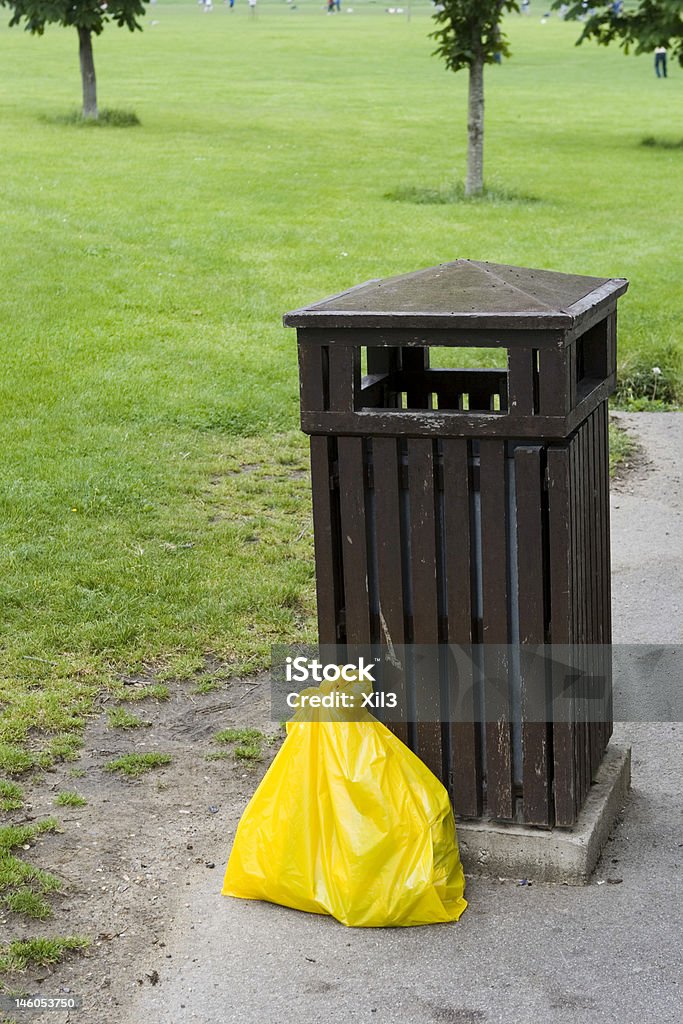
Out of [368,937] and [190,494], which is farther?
[190,494]

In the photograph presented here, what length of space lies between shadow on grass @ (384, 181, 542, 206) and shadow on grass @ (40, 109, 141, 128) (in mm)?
7695

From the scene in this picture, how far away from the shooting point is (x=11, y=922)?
3.26 metres

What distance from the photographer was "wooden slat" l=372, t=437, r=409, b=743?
327 cm

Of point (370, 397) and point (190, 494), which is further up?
point (370, 397)

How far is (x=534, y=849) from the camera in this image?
132 inches

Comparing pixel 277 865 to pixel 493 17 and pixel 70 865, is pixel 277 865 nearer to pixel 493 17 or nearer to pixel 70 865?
pixel 70 865

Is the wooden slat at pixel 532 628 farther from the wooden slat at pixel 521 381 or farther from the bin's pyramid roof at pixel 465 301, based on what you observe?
the bin's pyramid roof at pixel 465 301

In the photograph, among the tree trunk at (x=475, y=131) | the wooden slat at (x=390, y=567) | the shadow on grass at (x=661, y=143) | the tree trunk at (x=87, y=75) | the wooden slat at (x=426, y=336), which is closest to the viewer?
the wooden slat at (x=426, y=336)

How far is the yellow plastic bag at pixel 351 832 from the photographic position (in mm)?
3135

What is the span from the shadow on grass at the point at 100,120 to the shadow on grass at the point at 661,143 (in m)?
9.50

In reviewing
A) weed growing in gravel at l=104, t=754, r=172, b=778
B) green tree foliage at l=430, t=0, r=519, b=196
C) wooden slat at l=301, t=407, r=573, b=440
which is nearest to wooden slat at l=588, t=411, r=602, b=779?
wooden slat at l=301, t=407, r=573, b=440

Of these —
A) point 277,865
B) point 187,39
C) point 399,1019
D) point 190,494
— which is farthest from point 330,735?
point 187,39

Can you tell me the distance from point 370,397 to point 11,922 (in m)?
1.67

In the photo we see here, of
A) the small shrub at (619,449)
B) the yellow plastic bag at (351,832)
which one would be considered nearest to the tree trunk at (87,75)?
the small shrub at (619,449)
